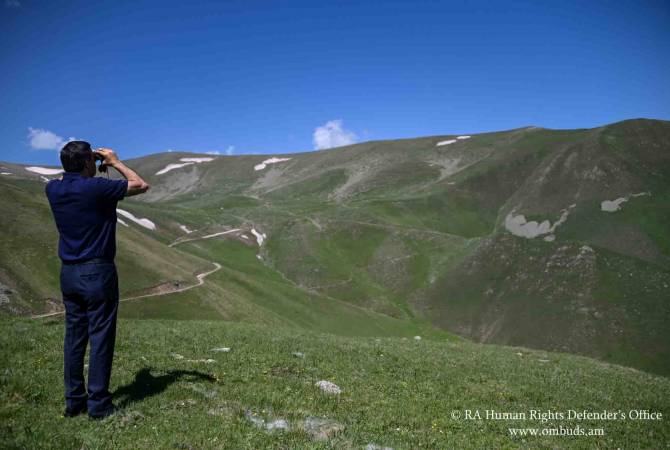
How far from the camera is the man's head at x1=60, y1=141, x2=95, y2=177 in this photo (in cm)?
944

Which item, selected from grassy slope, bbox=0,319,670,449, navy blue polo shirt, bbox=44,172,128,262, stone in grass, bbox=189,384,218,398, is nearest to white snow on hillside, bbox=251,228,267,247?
grassy slope, bbox=0,319,670,449

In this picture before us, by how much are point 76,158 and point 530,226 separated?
12811 centimetres

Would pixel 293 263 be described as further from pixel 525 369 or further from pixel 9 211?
pixel 525 369

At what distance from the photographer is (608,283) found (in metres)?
89.6

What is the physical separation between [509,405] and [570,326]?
264 feet

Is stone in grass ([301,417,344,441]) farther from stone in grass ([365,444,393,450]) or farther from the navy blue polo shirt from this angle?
the navy blue polo shirt

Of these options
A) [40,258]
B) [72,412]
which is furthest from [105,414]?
[40,258]

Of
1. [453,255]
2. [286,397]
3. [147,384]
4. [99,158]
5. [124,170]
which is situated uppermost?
[99,158]

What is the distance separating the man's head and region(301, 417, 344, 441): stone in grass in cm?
723

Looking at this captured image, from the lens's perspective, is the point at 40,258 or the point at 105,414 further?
the point at 40,258

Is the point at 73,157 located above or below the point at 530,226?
above

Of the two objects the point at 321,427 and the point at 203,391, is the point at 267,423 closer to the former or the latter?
the point at 321,427

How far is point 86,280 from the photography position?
8992 mm

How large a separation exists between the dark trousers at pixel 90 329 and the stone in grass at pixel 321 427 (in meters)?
4.15
